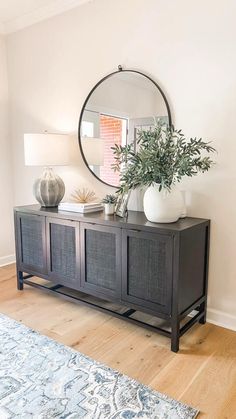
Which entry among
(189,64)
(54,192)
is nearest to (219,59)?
(189,64)

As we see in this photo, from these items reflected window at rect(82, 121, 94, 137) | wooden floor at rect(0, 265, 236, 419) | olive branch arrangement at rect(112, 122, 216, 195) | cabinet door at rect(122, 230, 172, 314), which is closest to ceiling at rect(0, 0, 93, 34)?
reflected window at rect(82, 121, 94, 137)

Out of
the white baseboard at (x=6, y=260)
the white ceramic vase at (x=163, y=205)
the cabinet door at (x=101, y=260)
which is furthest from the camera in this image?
the white baseboard at (x=6, y=260)

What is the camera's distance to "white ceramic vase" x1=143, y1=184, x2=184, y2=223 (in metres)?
2.02

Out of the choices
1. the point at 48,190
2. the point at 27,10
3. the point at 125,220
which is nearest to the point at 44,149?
the point at 48,190

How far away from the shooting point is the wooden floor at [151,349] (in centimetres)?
160

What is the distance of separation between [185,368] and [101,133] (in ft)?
6.07

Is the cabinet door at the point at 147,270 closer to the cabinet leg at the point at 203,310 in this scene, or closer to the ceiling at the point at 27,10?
the cabinet leg at the point at 203,310

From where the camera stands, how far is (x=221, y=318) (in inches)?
88.3

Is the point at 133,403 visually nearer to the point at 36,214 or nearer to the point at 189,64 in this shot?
the point at 36,214

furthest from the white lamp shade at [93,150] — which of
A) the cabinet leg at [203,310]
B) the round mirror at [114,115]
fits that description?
the cabinet leg at [203,310]

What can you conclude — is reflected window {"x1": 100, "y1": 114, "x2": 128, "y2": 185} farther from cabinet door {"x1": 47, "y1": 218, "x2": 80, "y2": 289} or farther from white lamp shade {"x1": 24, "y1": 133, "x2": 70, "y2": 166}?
cabinet door {"x1": 47, "y1": 218, "x2": 80, "y2": 289}

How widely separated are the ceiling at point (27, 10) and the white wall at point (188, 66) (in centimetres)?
8

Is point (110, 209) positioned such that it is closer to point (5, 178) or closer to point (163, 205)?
point (163, 205)

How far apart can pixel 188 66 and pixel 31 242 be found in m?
1.84
